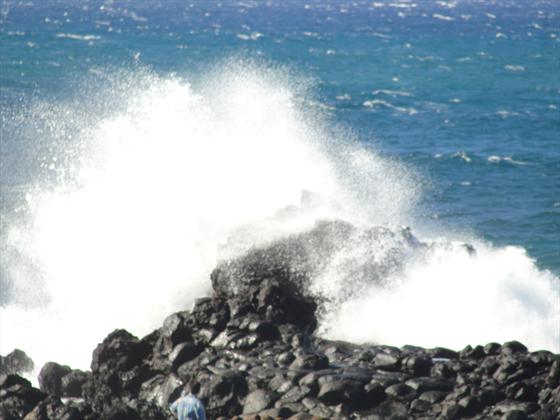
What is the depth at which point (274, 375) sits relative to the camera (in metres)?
27.3

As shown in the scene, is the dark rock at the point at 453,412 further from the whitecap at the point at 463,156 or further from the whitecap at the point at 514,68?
the whitecap at the point at 514,68

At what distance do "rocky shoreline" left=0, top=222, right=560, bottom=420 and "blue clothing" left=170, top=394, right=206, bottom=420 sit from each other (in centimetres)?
183

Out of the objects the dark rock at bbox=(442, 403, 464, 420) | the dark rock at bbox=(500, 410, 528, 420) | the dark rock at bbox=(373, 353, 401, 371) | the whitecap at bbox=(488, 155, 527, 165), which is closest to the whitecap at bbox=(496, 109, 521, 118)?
the whitecap at bbox=(488, 155, 527, 165)

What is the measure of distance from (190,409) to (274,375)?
10.6ft

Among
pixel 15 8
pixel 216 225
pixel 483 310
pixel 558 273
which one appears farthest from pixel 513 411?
pixel 15 8

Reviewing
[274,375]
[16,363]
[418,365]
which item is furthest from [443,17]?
[274,375]

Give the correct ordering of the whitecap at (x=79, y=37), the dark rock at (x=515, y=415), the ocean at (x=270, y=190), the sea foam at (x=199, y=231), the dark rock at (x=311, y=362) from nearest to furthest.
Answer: the dark rock at (x=515, y=415) → the dark rock at (x=311, y=362) → the sea foam at (x=199, y=231) → the ocean at (x=270, y=190) → the whitecap at (x=79, y=37)

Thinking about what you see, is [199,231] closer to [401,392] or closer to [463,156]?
[401,392]

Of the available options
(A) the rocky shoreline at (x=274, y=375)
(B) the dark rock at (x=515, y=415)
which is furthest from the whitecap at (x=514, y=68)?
(B) the dark rock at (x=515, y=415)

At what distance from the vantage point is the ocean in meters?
36.8

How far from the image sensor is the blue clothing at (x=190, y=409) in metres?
24.7

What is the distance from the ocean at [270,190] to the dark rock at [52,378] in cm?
525

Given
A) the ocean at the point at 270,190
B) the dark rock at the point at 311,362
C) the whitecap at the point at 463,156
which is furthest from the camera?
the whitecap at the point at 463,156

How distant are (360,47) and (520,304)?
314ft
